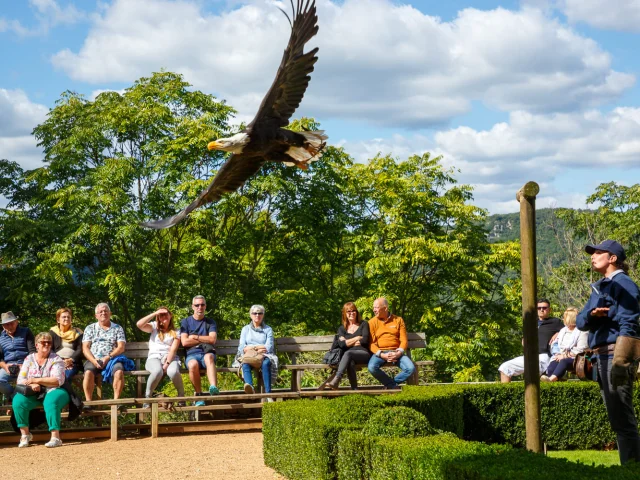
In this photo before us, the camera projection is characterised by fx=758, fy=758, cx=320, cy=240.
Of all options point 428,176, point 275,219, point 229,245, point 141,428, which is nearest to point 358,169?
point 428,176

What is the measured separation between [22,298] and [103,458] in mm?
8184

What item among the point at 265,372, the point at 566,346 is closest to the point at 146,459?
the point at 265,372

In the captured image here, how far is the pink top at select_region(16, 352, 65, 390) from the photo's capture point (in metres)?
8.16

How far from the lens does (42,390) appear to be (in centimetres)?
820

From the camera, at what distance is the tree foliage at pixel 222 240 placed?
A: 1576 cm

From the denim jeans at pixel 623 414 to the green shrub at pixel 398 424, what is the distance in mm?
1290

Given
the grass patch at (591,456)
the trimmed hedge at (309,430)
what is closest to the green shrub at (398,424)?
the trimmed hedge at (309,430)

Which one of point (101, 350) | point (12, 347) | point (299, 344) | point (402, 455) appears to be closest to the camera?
point (402, 455)

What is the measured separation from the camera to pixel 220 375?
16953 millimetres

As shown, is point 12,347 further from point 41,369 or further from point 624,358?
point 624,358

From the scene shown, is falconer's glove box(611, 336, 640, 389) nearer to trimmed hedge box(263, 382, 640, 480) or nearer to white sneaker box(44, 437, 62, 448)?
trimmed hedge box(263, 382, 640, 480)

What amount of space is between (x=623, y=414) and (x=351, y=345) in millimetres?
4787

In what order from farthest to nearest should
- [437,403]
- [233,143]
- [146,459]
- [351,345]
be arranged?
1. [351,345]
2. [437,403]
3. [146,459]
4. [233,143]

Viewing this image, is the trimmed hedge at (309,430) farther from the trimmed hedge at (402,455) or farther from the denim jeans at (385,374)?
the denim jeans at (385,374)
